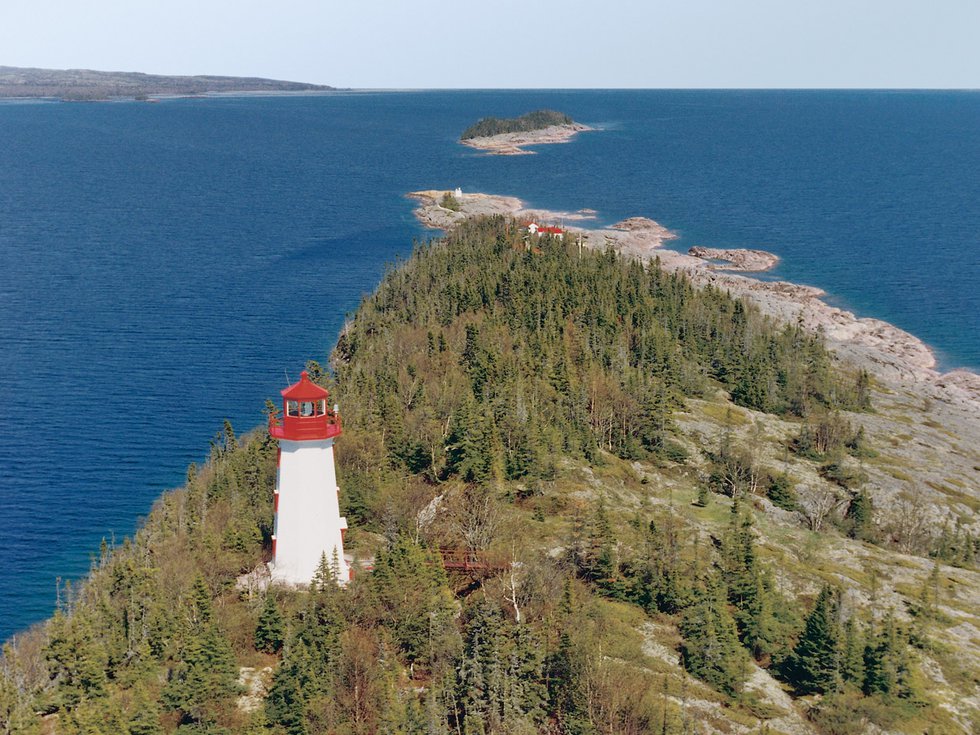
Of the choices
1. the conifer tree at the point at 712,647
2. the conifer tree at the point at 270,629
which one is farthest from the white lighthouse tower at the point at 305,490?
the conifer tree at the point at 712,647

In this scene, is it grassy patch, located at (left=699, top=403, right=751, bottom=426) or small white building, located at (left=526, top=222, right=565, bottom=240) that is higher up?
small white building, located at (left=526, top=222, right=565, bottom=240)

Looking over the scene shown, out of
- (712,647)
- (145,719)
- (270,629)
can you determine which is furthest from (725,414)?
(145,719)

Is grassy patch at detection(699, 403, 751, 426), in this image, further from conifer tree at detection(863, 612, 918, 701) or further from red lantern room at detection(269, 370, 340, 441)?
red lantern room at detection(269, 370, 340, 441)

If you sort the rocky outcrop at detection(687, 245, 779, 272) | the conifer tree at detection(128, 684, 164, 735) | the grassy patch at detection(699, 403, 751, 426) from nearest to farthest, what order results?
the conifer tree at detection(128, 684, 164, 735), the grassy patch at detection(699, 403, 751, 426), the rocky outcrop at detection(687, 245, 779, 272)

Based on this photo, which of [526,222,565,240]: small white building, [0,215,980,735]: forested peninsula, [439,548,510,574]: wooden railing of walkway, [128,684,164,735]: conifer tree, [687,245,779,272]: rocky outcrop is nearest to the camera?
[128,684,164,735]: conifer tree

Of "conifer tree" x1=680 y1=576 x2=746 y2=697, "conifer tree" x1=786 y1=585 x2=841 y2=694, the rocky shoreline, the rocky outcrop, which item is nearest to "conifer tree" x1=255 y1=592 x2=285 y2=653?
"conifer tree" x1=680 y1=576 x2=746 y2=697

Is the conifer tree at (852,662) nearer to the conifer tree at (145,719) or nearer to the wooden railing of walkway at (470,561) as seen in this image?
the wooden railing of walkway at (470,561)
